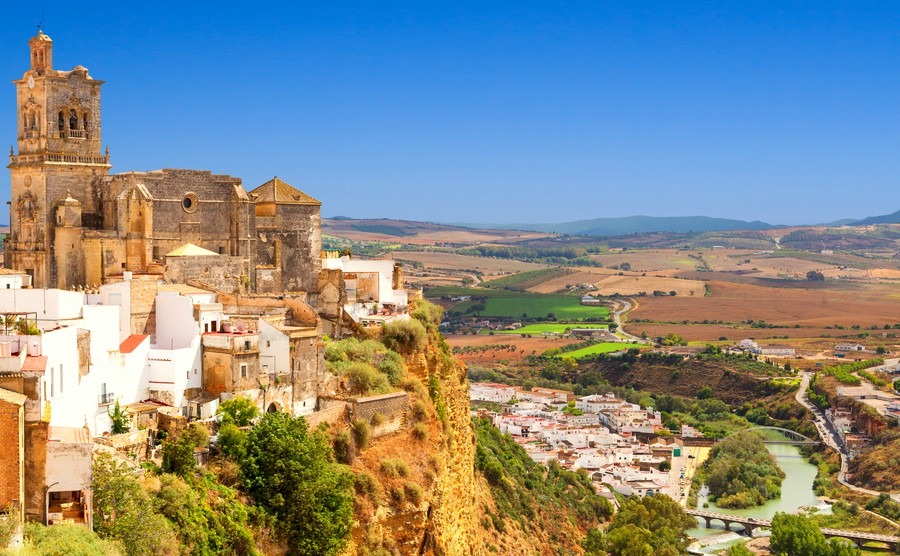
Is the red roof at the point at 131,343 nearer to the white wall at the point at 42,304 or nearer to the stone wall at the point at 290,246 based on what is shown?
the white wall at the point at 42,304

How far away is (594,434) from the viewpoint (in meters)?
76.0

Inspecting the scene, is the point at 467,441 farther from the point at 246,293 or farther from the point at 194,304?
the point at 194,304

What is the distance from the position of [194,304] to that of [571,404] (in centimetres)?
6749

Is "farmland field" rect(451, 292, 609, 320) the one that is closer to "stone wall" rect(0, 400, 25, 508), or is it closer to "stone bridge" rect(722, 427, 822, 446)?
"stone bridge" rect(722, 427, 822, 446)

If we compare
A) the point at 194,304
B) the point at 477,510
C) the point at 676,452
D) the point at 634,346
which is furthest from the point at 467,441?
the point at 634,346

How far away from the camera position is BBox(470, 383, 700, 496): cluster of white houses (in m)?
66.1

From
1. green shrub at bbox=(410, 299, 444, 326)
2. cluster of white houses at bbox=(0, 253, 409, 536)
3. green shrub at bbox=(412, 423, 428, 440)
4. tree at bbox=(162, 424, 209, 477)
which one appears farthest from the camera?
green shrub at bbox=(410, 299, 444, 326)

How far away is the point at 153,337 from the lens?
23.9 meters

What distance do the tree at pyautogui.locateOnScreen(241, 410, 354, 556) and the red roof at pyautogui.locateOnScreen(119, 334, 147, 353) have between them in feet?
9.29

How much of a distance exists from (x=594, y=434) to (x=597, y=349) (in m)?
40.5

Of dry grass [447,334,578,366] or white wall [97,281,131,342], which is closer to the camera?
white wall [97,281,131,342]

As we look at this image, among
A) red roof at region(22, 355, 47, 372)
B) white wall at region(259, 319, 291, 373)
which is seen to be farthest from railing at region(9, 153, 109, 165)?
red roof at region(22, 355, 47, 372)

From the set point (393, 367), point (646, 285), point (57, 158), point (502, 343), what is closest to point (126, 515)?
point (393, 367)

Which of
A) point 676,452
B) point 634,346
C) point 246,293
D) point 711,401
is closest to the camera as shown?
point 246,293
